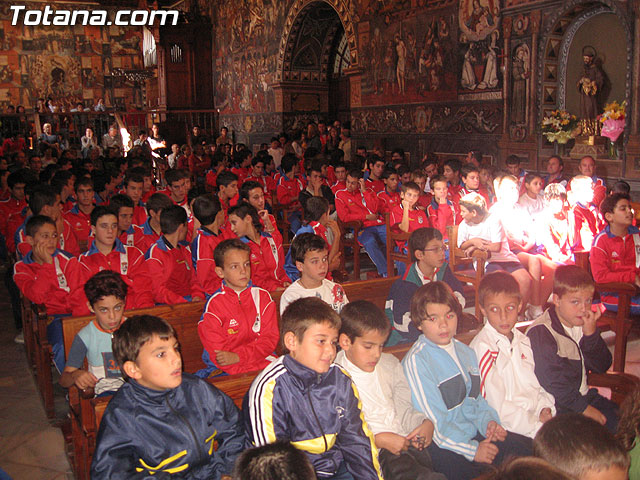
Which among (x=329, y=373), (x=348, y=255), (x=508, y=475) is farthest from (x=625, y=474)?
(x=348, y=255)

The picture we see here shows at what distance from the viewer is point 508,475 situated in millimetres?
1381

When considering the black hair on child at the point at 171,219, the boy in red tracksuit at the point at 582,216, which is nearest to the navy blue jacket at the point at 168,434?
the black hair on child at the point at 171,219

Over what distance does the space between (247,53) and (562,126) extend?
44.5 ft

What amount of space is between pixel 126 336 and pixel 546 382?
2.12 m

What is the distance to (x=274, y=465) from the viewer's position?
1.47m

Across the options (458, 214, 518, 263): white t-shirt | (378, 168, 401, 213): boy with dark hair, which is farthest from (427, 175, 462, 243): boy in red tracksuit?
(378, 168, 401, 213): boy with dark hair

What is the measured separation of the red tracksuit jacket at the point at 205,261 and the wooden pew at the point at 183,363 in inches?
40.7

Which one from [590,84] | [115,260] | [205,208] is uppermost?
[590,84]

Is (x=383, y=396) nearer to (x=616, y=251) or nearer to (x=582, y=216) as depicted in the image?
(x=616, y=251)

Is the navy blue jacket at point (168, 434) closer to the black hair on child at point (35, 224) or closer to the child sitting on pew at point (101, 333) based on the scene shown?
the child sitting on pew at point (101, 333)

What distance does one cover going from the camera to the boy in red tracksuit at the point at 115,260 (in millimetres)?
4551

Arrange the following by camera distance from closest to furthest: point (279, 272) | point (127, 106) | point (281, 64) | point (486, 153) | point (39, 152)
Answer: point (279, 272)
point (486, 153)
point (39, 152)
point (281, 64)
point (127, 106)

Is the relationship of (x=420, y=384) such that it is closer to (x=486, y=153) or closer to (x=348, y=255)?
(x=348, y=255)

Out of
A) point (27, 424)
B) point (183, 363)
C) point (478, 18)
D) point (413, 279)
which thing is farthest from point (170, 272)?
point (478, 18)
